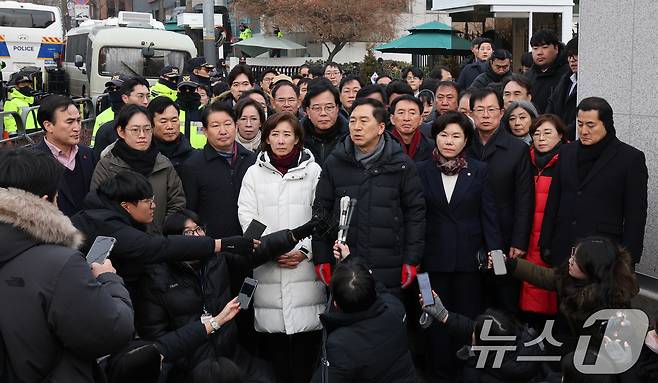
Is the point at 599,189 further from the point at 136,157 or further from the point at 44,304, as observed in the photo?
the point at 44,304

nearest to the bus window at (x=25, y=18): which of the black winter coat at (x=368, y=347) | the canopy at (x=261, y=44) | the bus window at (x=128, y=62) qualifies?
the canopy at (x=261, y=44)

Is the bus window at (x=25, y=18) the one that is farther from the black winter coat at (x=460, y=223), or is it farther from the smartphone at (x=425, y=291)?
the smartphone at (x=425, y=291)

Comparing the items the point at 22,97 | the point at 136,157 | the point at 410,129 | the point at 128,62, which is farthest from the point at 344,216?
the point at 128,62

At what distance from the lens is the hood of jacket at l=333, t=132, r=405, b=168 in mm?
4742

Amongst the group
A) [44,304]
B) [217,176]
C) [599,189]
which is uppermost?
[217,176]

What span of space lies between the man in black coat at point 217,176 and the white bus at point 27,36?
22.7 metres

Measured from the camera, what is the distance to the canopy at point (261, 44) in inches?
1099

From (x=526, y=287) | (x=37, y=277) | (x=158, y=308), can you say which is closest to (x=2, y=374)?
(x=37, y=277)

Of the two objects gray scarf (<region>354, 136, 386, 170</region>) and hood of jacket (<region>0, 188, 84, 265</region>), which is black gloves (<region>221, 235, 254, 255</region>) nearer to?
gray scarf (<region>354, 136, 386, 170</region>)

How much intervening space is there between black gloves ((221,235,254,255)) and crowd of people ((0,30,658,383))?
0.05 feet

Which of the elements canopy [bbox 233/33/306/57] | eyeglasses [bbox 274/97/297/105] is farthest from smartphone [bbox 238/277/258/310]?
canopy [bbox 233/33/306/57]

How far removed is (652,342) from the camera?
3.50m

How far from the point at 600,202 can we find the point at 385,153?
4.83 ft

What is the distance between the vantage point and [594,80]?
6035 mm
